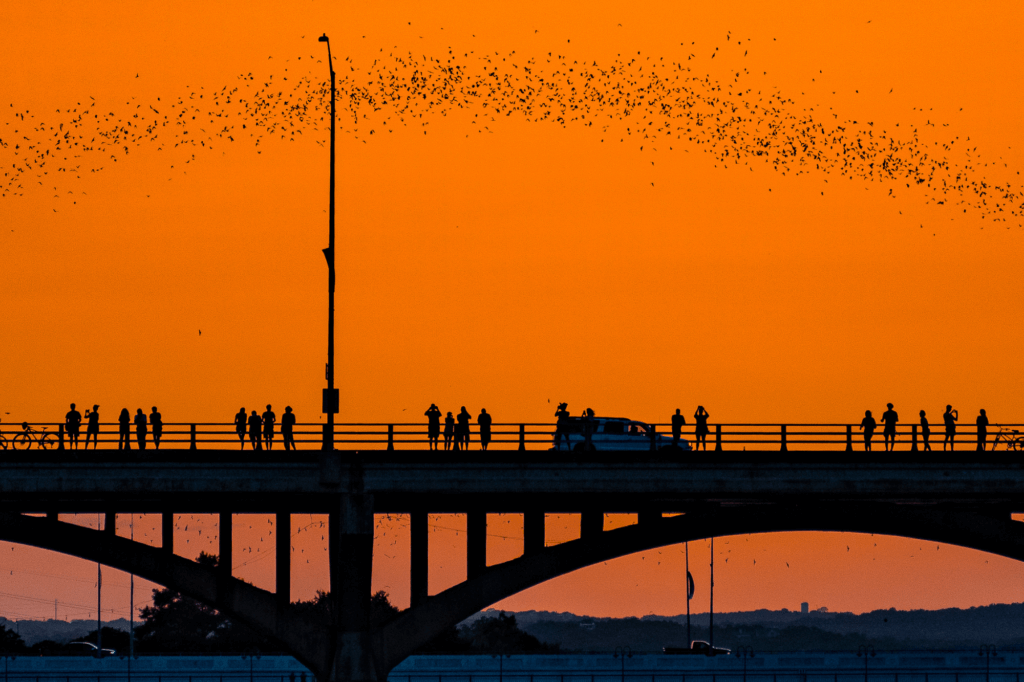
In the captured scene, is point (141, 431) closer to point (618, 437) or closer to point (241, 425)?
point (241, 425)

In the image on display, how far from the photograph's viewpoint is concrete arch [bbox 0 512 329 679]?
40125 mm

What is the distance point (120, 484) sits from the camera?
1487 inches

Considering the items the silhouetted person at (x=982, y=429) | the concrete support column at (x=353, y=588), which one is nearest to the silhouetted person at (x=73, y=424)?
the concrete support column at (x=353, y=588)

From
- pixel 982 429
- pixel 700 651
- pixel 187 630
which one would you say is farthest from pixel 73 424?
pixel 187 630

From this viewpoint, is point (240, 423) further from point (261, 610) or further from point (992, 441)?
point (992, 441)

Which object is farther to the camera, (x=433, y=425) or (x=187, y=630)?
(x=187, y=630)

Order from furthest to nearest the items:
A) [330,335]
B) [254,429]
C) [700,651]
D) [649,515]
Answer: [700,651] < [649,515] < [254,429] < [330,335]

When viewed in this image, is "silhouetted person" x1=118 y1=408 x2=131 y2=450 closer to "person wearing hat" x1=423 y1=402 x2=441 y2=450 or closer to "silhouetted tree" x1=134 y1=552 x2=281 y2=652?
"person wearing hat" x1=423 y1=402 x2=441 y2=450

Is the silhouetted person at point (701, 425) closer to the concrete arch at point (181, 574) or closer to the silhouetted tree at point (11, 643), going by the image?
the concrete arch at point (181, 574)

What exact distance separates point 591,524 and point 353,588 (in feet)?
22.6

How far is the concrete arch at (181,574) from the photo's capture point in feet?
132

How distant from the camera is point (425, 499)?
41469 millimetres

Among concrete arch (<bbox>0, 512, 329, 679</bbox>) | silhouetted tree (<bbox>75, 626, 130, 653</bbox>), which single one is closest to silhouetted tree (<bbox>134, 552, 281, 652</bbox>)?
silhouetted tree (<bbox>75, 626, 130, 653</bbox>)

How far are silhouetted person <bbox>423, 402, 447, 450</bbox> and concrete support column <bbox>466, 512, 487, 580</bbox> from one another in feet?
10.6
